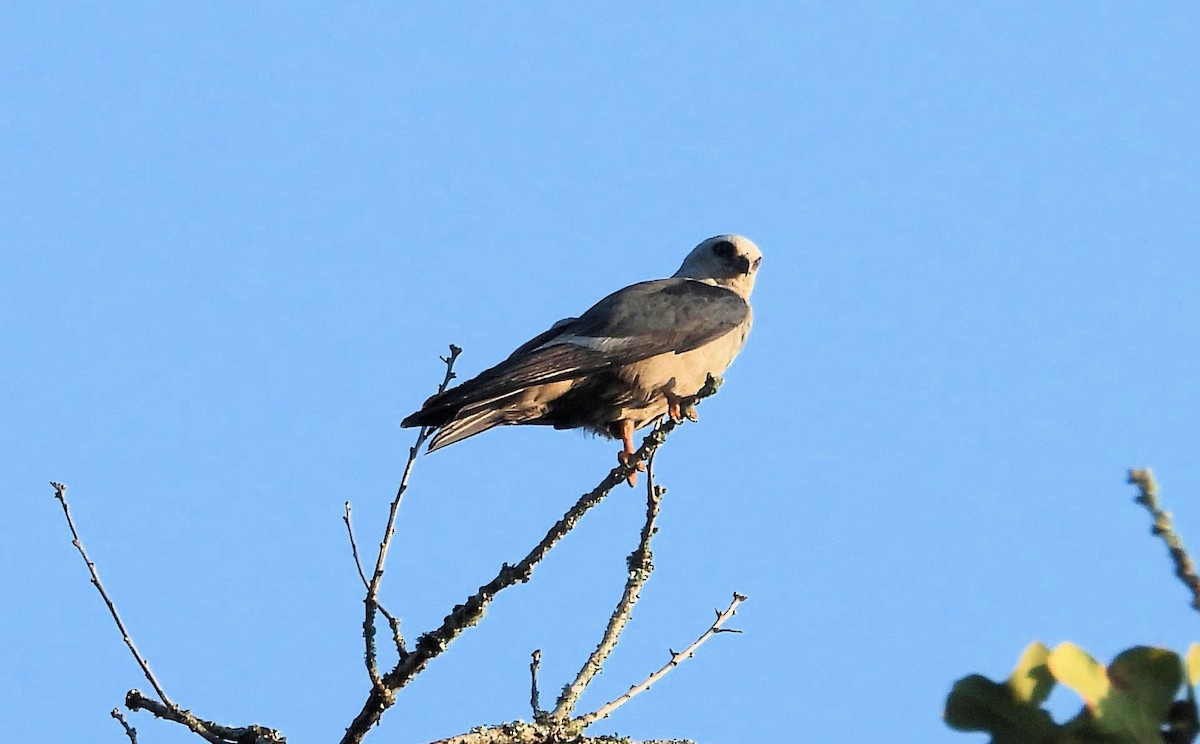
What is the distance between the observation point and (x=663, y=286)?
8.16 metres

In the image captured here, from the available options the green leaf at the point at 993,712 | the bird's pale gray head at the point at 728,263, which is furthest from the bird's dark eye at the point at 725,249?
the green leaf at the point at 993,712

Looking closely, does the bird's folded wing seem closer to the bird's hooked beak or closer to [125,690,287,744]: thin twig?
the bird's hooked beak

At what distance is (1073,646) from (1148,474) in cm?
19

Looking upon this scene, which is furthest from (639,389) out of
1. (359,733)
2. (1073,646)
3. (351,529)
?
(1073,646)

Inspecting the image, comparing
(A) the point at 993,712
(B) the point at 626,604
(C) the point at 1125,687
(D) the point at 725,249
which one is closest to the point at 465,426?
(B) the point at 626,604

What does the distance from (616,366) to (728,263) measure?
95.1 inches

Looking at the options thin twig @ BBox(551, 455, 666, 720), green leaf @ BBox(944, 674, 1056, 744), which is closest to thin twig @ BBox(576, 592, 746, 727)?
thin twig @ BBox(551, 455, 666, 720)

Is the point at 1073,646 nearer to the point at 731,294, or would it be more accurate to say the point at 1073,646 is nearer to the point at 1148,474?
the point at 1148,474

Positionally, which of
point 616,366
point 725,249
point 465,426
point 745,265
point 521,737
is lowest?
point 521,737

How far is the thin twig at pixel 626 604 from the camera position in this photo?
437 centimetres

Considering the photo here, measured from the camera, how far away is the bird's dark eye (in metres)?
9.58

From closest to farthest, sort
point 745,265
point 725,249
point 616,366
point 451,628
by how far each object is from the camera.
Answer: point 451,628
point 616,366
point 745,265
point 725,249

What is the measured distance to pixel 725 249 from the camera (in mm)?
9625

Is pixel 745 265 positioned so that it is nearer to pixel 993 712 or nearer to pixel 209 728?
pixel 209 728
